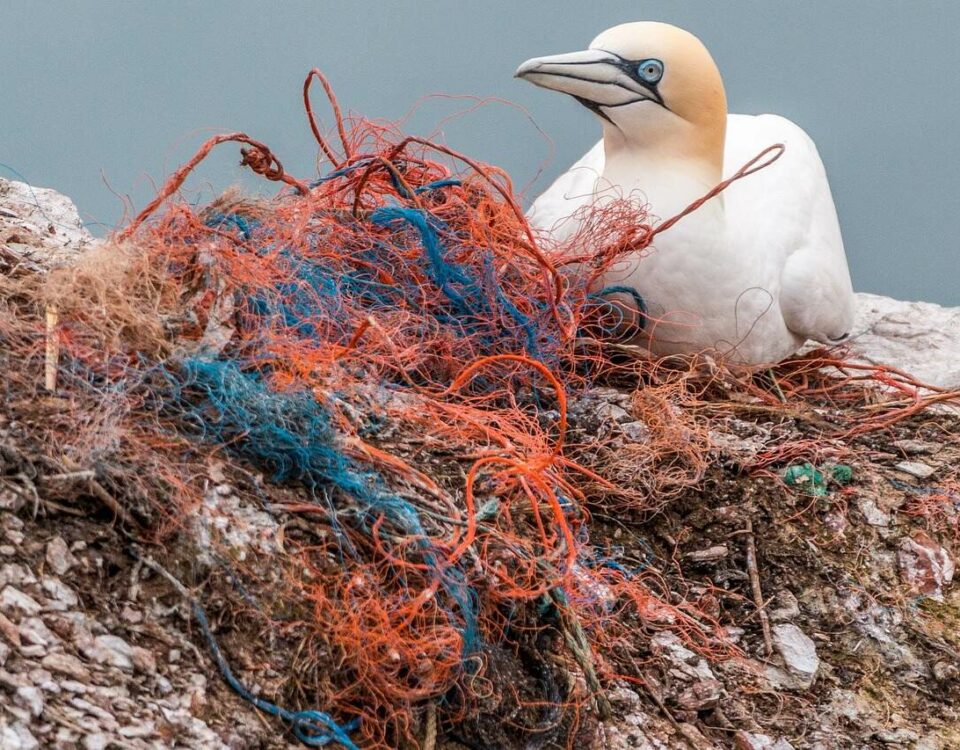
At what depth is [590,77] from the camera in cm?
560

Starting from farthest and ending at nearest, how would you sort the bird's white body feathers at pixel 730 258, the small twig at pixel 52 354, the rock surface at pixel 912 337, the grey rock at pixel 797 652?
the rock surface at pixel 912 337 < the bird's white body feathers at pixel 730 258 < the grey rock at pixel 797 652 < the small twig at pixel 52 354

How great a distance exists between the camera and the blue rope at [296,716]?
137 inches

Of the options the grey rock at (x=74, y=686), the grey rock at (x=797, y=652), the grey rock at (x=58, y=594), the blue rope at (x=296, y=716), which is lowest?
the grey rock at (x=797, y=652)

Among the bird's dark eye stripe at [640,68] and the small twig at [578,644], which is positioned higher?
the bird's dark eye stripe at [640,68]

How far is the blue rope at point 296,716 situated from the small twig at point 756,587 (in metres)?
1.72

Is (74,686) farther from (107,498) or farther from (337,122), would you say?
(337,122)

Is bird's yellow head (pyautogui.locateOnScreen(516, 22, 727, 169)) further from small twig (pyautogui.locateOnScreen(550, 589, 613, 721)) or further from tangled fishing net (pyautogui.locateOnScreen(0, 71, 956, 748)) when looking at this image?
small twig (pyautogui.locateOnScreen(550, 589, 613, 721))

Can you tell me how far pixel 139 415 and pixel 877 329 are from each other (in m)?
5.18

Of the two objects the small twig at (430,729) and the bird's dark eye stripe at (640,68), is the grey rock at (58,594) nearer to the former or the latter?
the small twig at (430,729)

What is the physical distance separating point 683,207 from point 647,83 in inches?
20.4

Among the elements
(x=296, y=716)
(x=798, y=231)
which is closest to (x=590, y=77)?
(x=798, y=231)

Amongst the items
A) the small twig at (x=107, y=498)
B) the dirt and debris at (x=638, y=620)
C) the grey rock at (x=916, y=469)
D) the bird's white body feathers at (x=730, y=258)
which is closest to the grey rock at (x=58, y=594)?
the dirt and debris at (x=638, y=620)

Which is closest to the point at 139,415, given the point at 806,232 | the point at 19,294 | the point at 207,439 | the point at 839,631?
the point at 207,439

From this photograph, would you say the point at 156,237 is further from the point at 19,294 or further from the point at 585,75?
the point at 585,75
